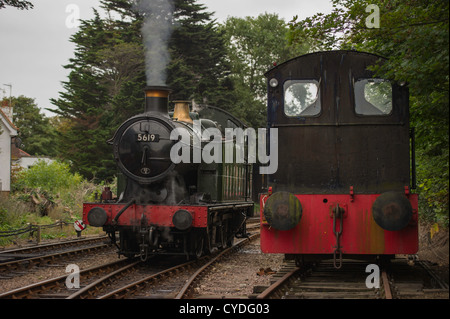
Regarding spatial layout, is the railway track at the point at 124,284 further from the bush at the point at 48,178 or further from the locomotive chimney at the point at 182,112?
the bush at the point at 48,178

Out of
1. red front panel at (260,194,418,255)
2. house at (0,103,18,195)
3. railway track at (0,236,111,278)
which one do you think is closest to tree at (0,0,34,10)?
railway track at (0,236,111,278)

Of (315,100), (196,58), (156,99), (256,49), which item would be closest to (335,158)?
(315,100)

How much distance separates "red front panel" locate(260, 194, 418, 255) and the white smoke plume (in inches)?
273

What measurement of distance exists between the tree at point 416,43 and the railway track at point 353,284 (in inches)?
55.4

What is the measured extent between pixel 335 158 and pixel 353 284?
1.84 m

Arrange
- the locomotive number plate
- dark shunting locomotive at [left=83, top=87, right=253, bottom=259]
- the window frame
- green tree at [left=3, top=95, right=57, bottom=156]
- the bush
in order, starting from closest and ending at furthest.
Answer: the window frame → dark shunting locomotive at [left=83, top=87, right=253, bottom=259] → the locomotive number plate → the bush → green tree at [left=3, top=95, right=57, bottom=156]

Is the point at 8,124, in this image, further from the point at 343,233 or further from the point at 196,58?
the point at 343,233

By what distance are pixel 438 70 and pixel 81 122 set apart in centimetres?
2968

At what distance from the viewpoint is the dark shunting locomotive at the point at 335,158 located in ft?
25.3

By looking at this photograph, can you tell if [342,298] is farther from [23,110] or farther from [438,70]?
[23,110]

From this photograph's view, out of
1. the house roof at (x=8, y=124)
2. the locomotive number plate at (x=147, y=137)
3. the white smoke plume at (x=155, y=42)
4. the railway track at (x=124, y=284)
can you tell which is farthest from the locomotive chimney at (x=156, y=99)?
the house roof at (x=8, y=124)

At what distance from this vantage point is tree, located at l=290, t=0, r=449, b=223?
6.60 meters

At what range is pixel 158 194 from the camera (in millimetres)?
11297

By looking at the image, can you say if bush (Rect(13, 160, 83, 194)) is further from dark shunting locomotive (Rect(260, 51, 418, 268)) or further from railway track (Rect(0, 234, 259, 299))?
dark shunting locomotive (Rect(260, 51, 418, 268))
